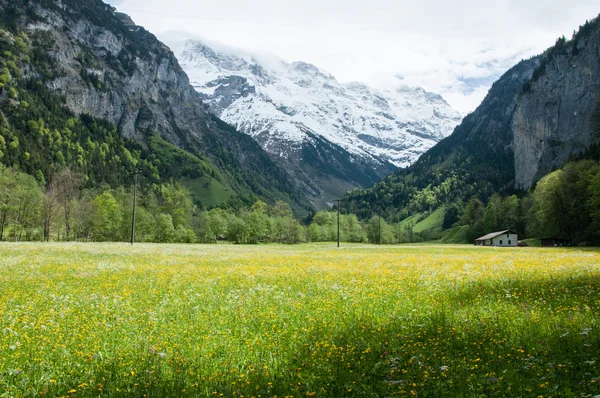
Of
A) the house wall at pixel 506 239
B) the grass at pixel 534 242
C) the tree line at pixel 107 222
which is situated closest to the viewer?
the tree line at pixel 107 222

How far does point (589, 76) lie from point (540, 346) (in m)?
227

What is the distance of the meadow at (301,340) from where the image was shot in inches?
278

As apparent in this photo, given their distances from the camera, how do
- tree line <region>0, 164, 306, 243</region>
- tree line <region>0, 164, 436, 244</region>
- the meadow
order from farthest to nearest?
1. tree line <region>0, 164, 436, 244</region>
2. tree line <region>0, 164, 306, 243</region>
3. the meadow

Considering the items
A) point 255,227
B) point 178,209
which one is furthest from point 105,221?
point 255,227

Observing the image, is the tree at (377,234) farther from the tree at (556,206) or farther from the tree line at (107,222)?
the tree at (556,206)

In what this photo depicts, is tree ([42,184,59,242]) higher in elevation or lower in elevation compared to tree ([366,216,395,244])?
higher

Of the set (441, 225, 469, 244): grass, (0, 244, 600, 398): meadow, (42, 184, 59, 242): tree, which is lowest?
(441, 225, 469, 244): grass

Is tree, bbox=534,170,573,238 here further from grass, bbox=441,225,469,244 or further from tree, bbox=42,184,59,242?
tree, bbox=42,184,59,242

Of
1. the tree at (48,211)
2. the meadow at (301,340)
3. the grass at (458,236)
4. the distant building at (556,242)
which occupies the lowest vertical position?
the grass at (458,236)

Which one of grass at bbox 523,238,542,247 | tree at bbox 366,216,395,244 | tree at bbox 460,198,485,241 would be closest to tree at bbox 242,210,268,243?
tree at bbox 366,216,395,244

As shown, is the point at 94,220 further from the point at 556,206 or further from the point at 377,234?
the point at 556,206

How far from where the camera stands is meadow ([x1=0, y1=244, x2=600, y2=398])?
23.2ft

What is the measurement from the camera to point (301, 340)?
991 centimetres

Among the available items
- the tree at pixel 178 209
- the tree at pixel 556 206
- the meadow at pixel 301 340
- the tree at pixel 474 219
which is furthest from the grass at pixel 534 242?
the tree at pixel 178 209
